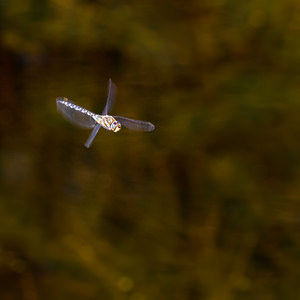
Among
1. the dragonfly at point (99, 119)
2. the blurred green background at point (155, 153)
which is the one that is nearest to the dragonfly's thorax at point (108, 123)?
the dragonfly at point (99, 119)

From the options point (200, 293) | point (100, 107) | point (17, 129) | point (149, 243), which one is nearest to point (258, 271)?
point (200, 293)

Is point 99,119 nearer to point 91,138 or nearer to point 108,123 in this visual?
point 108,123

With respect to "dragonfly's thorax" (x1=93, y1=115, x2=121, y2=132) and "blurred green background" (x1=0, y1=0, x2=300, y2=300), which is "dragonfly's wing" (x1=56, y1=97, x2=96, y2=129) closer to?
"dragonfly's thorax" (x1=93, y1=115, x2=121, y2=132)

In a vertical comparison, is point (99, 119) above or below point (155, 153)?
below

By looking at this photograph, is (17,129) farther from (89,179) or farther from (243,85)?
(243,85)

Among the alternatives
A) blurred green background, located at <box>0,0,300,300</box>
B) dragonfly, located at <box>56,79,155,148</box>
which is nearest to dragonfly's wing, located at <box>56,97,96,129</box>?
dragonfly, located at <box>56,79,155,148</box>

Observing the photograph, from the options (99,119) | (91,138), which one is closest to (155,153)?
(99,119)
